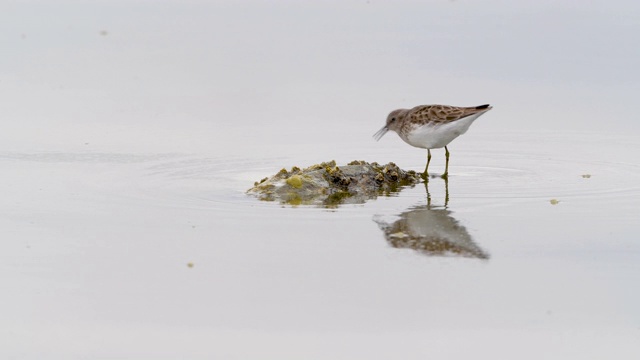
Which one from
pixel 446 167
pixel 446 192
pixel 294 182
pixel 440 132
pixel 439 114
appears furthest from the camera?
pixel 439 114

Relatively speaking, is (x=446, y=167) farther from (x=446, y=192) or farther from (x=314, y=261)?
(x=314, y=261)

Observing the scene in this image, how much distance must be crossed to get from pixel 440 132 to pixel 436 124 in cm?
10

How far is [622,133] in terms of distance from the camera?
A: 1259 cm

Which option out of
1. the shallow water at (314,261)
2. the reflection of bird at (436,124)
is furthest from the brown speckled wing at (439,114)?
the shallow water at (314,261)

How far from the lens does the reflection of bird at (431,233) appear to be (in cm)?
823

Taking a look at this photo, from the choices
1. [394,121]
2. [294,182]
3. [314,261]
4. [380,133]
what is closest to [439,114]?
[394,121]

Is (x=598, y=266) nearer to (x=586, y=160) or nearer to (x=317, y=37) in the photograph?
(x=586, y=160)

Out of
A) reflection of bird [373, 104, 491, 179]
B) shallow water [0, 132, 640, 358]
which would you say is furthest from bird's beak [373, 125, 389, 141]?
shallow water [0, 132, 640, 358]

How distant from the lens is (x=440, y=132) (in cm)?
1169

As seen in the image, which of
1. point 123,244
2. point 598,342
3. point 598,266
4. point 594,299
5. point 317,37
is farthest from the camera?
point 317,37

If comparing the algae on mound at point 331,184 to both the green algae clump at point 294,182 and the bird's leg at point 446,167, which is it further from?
the bird's leg at point 446,167

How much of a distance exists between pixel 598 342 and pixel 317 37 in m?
10.3

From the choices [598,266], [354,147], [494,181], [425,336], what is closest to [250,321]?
[425,336]

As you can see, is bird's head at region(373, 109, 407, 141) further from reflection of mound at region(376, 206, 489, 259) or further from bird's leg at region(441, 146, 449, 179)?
reflection of mound at region(376, 206, 489, 259)
